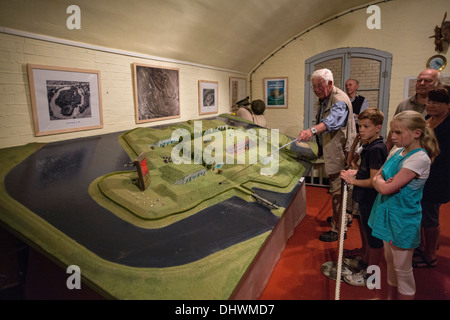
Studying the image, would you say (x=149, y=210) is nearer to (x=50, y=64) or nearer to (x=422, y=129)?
(x=422, y=129)

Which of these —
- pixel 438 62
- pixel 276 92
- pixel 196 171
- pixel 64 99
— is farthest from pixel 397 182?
pixel 276 92

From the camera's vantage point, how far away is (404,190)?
196cm

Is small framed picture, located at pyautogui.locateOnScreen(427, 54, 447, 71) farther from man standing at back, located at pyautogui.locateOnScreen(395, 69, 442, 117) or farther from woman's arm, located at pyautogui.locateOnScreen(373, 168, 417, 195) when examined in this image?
woman's arm, located at pyautogui.locateOnScreen(373, 168, 417, 195)

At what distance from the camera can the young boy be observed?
2.30 meters

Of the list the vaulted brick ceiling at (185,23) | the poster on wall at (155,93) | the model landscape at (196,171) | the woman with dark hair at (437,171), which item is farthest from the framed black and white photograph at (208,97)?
the woman with dark hair at (437,171)

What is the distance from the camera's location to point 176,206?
2.04 metres

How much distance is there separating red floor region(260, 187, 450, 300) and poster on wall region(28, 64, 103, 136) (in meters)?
2.75

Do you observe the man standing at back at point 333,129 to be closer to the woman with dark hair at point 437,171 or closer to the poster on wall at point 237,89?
the woman with dark hair at point 437,171

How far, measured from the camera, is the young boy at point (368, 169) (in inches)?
90.7

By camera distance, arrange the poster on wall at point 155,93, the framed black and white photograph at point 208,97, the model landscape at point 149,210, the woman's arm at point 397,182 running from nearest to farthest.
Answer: the model landscape at point 149,210
the woman's arm at point 397,182
the poster on wall at point 155,93
the framed black and white photograph at point 208,97

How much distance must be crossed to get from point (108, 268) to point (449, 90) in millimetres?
3177

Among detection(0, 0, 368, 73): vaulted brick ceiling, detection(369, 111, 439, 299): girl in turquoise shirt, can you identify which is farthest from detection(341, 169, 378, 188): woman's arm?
detection(0, 0, 368, 73): vaulted brick ceiling

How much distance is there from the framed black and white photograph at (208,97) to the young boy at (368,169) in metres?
3.69
